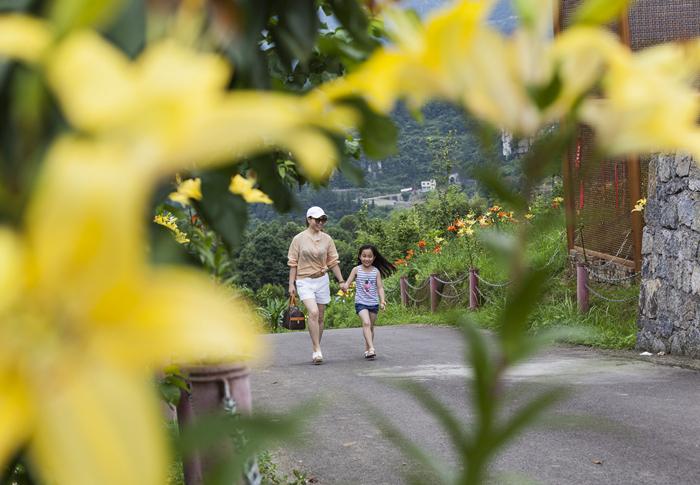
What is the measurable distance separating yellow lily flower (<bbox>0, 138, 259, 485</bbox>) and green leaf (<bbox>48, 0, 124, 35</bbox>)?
0.06m

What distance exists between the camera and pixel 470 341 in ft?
1.66

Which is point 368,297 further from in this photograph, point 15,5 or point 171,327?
point 171,327

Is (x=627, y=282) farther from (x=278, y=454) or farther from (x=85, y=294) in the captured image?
(x=85, y=294)

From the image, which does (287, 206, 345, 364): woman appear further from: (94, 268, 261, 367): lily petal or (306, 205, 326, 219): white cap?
(94, 268, 261, 367): lily petal

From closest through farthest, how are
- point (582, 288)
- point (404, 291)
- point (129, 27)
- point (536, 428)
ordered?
point (129, 27), point (536, 428), point (582, 288), point (404, 291)

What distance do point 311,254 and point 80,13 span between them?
28.0 ft

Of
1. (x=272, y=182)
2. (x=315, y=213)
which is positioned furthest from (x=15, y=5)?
(x=315, y=213)

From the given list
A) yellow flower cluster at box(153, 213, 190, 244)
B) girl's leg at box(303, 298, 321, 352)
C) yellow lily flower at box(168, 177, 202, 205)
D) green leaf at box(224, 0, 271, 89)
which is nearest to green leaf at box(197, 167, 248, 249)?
yellow lily flower at box(168, 177, 202, 205)

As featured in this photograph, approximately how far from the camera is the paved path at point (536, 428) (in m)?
4.67

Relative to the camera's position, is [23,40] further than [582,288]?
No

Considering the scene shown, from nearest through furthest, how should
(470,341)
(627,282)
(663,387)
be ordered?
(470,341)
(663,387)
(627,282)

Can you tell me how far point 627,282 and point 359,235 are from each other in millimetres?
14115

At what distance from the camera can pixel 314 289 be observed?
29.6 feet

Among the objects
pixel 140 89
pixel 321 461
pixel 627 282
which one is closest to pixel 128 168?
pixel 140 89
